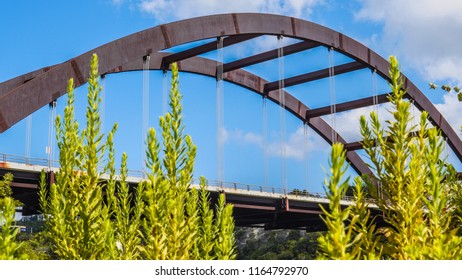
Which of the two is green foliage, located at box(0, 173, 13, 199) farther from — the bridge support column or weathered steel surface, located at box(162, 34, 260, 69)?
weathered steel surface, located at box(162, 34, 260, 69)

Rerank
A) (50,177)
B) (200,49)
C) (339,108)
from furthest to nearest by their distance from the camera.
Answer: (339,108) < (200,49) < (50,177)

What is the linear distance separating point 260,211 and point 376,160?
40.6 metres

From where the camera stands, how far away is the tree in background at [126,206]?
6.02 meters

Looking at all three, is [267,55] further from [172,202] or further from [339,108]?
[172,202]

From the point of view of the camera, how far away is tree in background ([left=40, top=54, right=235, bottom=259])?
6016mm

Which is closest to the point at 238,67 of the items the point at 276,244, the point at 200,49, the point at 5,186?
the point at 200,49

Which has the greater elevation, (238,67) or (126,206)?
(238,67)

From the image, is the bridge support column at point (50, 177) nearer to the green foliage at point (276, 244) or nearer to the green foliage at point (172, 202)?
the green foliage at point (172, 202)

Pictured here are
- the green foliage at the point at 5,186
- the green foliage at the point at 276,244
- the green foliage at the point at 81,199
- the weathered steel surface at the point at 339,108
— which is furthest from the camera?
the green foliage at the point at 276,244

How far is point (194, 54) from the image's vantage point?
36562 millimetres

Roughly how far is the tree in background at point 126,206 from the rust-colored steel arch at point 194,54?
1927cm

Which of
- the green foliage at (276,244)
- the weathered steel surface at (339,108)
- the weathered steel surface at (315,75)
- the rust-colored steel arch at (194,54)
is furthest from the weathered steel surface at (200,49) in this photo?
the green foliage at (276,244)

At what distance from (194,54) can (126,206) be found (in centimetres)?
2868

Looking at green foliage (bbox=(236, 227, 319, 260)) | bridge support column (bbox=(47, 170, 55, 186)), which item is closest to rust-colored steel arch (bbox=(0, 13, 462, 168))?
bridge support column (bbox=(47, 170, 55, 186))
